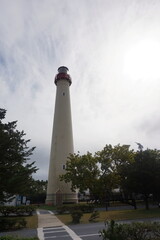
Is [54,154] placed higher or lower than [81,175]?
higher

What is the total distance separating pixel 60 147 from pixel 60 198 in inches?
347

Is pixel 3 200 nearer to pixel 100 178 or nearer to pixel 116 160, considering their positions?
pixel 100 178

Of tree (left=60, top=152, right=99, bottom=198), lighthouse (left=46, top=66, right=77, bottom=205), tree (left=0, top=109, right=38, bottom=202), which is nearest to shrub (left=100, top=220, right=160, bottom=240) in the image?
tree (left=0, top=109, right=38, bottom=202)

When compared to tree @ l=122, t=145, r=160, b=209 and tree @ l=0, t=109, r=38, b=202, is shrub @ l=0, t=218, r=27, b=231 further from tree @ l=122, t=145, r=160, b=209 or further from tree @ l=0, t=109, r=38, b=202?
tree @ l=122, t=145, r=160, b=209

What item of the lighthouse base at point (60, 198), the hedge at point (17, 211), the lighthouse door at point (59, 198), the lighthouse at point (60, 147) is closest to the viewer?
the hedge at point (17, 211)

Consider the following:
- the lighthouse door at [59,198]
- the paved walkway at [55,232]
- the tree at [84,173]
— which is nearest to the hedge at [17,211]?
the paved walkway at [55,232]

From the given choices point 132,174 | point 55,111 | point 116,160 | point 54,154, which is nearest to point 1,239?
point 132,174

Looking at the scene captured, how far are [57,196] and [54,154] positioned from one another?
7367 mm

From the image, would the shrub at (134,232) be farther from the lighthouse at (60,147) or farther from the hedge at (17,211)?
the lighthouse at (60,147)

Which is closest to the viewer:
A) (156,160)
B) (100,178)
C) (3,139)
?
(3,139)

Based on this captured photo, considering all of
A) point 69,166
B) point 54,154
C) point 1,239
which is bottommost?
point 1,239

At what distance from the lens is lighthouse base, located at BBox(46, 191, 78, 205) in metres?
39.1

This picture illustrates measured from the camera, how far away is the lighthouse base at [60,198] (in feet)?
128

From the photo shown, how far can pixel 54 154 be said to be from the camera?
42.0 meters
